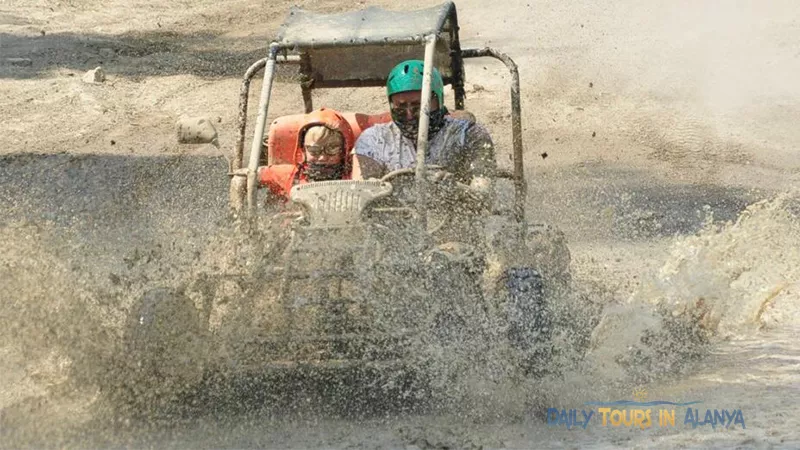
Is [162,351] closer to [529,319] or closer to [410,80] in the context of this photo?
[529,319]

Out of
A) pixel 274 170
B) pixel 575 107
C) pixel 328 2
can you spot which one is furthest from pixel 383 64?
pixel 328 2

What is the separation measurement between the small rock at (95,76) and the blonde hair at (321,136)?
280 inches

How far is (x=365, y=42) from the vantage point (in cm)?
725

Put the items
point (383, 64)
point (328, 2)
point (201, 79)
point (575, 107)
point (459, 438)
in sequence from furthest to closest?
point (328, 2) → point (201, 79) → point (575, 107) → point (383, 64) → point (459, 438)

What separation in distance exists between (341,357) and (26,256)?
1.99 metres

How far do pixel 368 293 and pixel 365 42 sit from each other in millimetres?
1790

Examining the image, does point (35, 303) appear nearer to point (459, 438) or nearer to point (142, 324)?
point (142, 324)

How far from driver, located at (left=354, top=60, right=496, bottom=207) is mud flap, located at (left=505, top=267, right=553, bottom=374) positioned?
92 centimetres

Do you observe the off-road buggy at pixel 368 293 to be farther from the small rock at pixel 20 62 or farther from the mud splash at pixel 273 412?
the small rock at pixel 20 62

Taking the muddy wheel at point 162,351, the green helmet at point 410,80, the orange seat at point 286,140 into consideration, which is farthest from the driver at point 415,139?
the muddy wheel at point 162,351

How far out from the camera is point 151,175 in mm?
11336

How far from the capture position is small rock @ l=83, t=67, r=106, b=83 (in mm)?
14166

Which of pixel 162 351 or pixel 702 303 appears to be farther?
pixel 702 303

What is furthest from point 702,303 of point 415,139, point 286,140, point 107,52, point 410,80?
point 107,52
